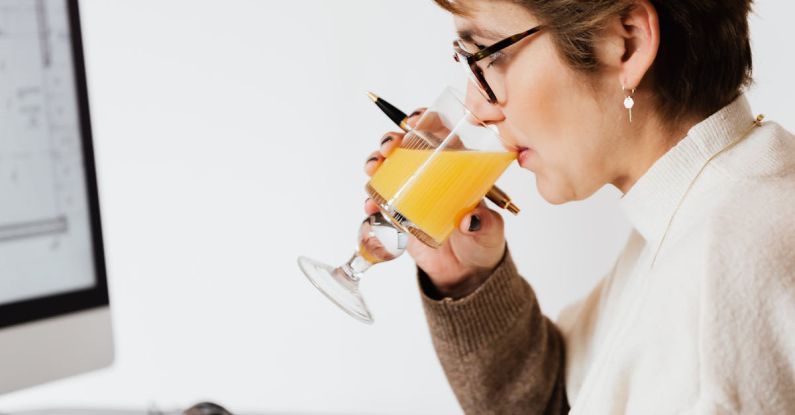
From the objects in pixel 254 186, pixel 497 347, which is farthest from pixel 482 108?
pixel 254 186

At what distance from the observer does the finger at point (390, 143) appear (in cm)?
101

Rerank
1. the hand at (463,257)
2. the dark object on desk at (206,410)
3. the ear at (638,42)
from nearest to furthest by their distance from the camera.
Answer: the dark object on desk at (206,410) < the ear at (638,42) < the hand at (463,257)

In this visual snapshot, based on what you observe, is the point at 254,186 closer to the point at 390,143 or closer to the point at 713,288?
the point at 390,143

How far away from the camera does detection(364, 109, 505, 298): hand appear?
44.6 inches

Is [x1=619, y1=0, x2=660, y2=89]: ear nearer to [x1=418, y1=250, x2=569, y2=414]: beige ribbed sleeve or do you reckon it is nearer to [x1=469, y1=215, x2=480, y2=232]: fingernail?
[x1=469, y1=215, x2=480, y2=232]: fingernail

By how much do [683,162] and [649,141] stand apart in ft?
0.16

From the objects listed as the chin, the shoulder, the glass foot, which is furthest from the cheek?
the glass foot

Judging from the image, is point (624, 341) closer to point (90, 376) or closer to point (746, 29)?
point (746, 29)

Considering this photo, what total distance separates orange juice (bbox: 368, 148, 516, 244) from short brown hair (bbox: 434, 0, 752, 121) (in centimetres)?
14

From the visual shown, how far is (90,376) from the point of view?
1.39 m

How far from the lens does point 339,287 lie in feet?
3.23

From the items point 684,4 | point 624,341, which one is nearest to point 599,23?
point 684,4

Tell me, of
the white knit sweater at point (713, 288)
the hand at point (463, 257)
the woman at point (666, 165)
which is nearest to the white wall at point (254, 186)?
the hand at point (463, 257)

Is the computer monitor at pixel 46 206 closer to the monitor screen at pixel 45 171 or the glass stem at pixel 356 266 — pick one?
the monitor screen at pixel 45 171
